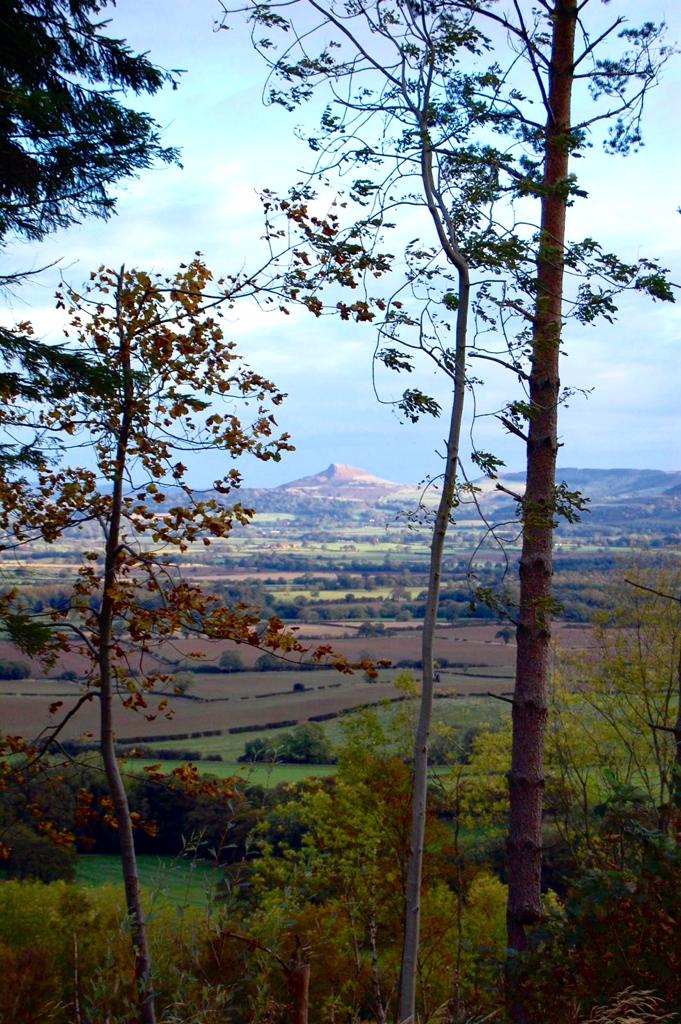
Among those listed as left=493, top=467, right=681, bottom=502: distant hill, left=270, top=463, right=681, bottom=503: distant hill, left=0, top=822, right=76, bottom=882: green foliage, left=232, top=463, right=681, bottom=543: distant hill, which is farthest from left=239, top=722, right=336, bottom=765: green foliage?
left=493, top=467, right=681, bottom=502: distant hill

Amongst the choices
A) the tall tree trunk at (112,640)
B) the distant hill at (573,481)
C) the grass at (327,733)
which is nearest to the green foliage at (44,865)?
the grass at (327,733)

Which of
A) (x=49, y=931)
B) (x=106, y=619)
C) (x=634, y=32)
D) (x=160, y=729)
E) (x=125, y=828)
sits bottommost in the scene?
(x=49, y=931)

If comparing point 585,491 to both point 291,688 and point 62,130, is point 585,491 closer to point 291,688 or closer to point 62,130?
point 291,688

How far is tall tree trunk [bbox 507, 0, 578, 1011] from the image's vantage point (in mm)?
6312

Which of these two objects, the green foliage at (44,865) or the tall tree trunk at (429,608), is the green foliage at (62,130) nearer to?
the tall tree trunk at (429,608)

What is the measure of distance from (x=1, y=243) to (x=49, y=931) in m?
11.8

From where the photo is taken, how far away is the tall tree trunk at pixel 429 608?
4.47 meters

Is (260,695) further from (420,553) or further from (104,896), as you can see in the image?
(420,553)

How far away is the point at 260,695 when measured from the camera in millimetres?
26781

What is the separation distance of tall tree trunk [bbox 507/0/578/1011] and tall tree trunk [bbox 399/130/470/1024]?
1307mm

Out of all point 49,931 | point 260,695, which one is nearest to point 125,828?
point 49,931

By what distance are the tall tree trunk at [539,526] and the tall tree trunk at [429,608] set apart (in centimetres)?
131

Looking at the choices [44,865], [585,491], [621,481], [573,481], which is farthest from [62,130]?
[621,481]

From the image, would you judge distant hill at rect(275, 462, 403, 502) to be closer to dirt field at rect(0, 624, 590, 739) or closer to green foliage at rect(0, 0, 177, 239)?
dirt field at rect(0, 624, 590, 739)
